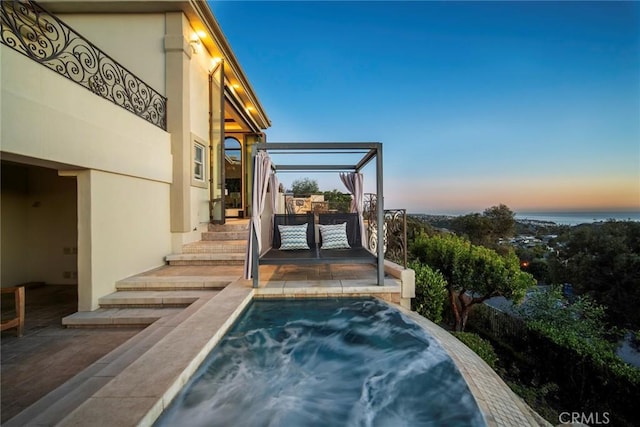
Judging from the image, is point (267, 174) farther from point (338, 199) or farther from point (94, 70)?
point (338, 199)

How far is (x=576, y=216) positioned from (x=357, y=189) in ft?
69.3

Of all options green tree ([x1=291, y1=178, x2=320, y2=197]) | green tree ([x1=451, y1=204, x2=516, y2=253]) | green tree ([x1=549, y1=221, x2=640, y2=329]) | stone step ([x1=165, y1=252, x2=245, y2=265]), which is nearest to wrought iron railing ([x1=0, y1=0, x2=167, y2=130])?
stone step ([x1=165, y1=252, x2=245, y2=265])

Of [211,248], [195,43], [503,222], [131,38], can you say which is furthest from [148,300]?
[503,222]

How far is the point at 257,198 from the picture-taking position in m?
4.47

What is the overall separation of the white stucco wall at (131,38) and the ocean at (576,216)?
22.1 meters

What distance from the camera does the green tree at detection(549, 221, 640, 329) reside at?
1233 centimetres

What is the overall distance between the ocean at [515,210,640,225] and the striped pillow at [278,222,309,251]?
1880 cm

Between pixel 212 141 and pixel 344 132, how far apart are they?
889cm

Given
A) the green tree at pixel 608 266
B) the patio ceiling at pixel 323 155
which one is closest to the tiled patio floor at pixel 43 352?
the patio ceiling at pixel 323 155

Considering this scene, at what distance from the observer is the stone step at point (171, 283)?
431 centimetres

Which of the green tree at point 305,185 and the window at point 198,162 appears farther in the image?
the green tree at point 305,185

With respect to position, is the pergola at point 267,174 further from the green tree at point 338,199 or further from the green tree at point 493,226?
the green tree at point 493,226

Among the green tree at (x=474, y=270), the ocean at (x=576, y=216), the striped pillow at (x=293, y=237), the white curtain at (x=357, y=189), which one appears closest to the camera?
the striped pillow at (x=293, y=237)

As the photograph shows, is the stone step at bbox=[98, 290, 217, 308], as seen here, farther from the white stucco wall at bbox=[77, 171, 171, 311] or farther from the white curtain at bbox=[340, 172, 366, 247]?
the white curtain at bbox=[340, 172, 366, 247]
